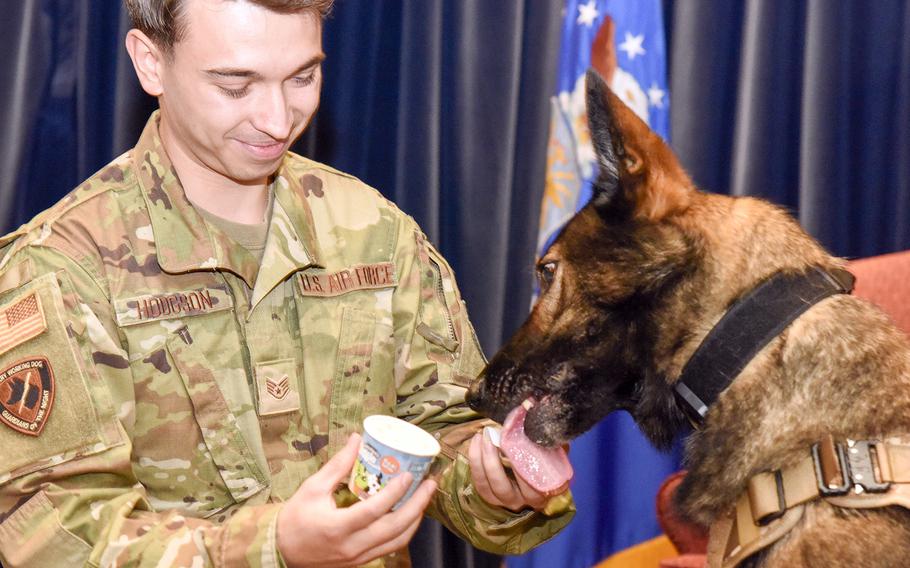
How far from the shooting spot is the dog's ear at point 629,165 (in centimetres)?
138

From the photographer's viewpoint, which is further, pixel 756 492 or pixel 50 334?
pixel 50 334

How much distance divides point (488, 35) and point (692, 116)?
0.72 meters

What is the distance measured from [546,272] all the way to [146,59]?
0.83m

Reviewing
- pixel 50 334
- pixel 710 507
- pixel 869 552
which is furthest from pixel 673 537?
pixel 50 334

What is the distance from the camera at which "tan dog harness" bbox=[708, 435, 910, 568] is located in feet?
4.02

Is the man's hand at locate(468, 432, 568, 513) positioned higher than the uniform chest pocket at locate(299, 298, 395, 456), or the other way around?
the uniform chest pocket at locate(299, 298, 395, 456)

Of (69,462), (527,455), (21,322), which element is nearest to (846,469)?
(527,455)

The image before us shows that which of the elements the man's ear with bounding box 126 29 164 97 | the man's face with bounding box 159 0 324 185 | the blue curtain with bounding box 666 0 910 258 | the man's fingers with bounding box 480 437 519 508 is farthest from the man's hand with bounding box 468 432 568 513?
the blue curtain with bounding box 666 0 910 258

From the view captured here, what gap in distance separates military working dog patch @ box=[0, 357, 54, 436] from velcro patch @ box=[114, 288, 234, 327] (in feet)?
0.55

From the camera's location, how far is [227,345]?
5.40ft

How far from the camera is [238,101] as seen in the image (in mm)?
1536

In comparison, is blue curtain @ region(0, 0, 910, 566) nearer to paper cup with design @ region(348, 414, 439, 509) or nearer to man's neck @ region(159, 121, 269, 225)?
man's neck @ region(159, 121, 269, 225)

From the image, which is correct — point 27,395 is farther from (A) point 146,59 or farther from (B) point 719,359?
(B) point 719,359

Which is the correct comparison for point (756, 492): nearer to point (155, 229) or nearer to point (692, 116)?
point (155, 229)
